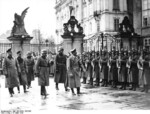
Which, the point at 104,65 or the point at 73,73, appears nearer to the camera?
the point at 73,73

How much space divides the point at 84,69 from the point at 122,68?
1.92 metres

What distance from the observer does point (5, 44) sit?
79.3ft

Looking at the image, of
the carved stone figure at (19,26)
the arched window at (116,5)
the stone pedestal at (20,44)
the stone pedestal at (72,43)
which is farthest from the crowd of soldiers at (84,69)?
the arched window at (116,5)

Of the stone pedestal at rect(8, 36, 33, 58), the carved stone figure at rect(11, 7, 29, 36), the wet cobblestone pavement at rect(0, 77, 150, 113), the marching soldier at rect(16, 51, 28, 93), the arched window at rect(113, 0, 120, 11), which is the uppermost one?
the arched window at rect(113, 0, 120, 11)

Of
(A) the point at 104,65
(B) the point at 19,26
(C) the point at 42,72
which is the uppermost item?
(B) the point at 19,26

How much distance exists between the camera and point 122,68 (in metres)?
14.5

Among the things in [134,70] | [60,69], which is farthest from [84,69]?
[134,70]

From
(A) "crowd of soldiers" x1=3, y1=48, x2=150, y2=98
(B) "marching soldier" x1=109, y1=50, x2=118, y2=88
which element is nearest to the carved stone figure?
(A) "crowd of soldiers" x1=3, y1=48, x2=150, y2=98

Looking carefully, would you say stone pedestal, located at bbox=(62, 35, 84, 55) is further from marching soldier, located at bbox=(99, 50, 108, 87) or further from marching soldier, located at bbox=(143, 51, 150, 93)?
marching soldier, located at bbox=(143, 51, 150, 93)

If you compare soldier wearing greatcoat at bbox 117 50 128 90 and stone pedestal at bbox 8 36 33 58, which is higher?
stone pedestal at bbox 8 36 33 58

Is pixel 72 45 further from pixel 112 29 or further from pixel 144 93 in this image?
pixel 112 29

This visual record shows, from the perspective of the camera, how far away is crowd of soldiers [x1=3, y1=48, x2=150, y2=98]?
13.1 metres

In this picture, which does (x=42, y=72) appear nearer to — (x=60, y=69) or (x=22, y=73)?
(x=22, y=73)

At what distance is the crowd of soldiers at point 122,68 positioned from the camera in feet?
43.4
